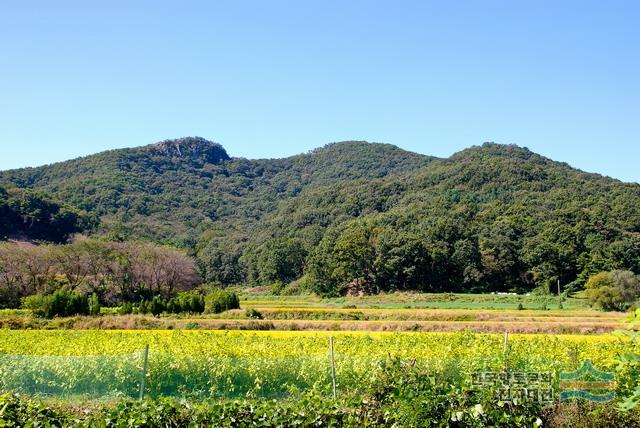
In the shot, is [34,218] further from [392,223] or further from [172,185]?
[172,185]

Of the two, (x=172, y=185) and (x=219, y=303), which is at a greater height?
(x=172, y=185)

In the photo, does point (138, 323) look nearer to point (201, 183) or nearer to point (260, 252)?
point (260, 252)

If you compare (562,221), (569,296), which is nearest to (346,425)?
(569,296)

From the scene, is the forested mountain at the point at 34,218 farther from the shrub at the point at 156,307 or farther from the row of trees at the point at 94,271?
the shrub at the point at 156,307

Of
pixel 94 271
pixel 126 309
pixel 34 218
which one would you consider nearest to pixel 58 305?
pixel 126 309

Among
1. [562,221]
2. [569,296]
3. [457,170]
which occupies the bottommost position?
[569,296]

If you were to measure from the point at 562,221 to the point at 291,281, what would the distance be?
44687 mm

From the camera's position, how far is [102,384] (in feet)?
43.6

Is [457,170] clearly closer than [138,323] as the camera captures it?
No

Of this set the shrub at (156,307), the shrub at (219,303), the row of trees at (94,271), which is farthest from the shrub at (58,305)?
the row of trees at (94,271)

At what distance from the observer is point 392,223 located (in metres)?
97.0

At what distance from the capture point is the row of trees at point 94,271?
50.5 meters

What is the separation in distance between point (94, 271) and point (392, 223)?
53.9 metres

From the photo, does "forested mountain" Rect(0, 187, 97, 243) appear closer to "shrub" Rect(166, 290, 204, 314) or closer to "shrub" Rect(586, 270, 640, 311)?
"shrub" Rect(166, 290, 204, 314)
